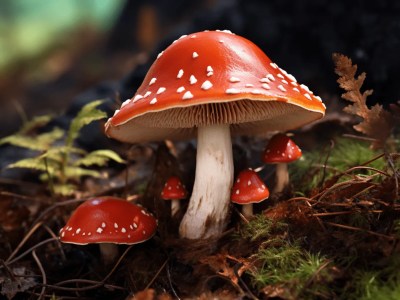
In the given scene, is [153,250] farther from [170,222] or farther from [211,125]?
[211,125]

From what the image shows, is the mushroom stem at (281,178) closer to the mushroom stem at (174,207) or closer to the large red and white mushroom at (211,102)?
the large red and white mushroom at (211,102)

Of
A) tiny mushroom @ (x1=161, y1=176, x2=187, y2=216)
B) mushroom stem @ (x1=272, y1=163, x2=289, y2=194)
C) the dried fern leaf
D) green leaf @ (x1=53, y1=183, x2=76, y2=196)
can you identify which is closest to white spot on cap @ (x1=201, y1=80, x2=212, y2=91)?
the dried fern leaf

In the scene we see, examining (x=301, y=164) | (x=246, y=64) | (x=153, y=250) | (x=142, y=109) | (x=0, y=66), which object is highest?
(x=246, y=64)

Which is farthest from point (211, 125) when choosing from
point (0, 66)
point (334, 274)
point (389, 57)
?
point (0, 66)

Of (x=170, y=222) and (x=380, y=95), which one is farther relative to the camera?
(x=380, y=95)

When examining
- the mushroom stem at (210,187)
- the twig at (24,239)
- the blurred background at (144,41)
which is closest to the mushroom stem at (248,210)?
the mushroom stem at (210,187)

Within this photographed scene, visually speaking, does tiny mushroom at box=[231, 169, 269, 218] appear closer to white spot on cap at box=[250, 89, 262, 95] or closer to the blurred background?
white spot on cap at box=[250, 89, 262, 95]
